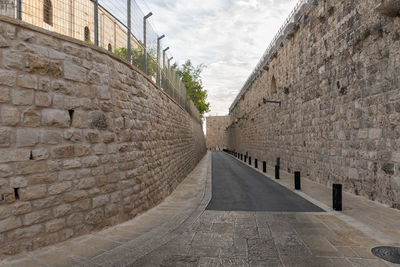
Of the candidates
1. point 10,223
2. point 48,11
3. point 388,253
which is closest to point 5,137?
point 10,223

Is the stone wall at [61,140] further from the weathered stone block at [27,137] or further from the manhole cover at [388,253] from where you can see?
the manhole cover at [388,253]

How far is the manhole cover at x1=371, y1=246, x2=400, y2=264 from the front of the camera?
3.49 m

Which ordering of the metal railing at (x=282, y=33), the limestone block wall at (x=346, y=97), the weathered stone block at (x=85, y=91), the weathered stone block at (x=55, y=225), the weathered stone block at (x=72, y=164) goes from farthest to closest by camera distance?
1. the metal railing at (x=282, y=33)
2. the limestone block wall at (x=346, y=97)
3. the weathered stone block at (x=85, y=91)
4. the weathered stone block at (x=72, y=164)
5. the weathered stone block at (x=55, y=225)

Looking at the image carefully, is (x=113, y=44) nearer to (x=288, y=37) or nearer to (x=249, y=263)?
(x=249, y=263)

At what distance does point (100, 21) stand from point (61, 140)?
3.07 meters

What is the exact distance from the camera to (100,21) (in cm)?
566

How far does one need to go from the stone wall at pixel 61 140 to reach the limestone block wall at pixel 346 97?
6.35m

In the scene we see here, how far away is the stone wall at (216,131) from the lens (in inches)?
2392

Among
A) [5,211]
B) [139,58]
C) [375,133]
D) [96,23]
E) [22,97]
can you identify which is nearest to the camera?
[5,211]

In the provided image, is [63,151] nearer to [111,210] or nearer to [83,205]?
[83,205]

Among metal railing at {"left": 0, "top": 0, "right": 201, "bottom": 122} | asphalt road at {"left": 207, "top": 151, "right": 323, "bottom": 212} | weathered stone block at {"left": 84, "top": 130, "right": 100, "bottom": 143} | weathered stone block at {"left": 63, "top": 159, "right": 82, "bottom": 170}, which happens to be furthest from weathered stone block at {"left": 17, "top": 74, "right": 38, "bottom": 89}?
asphalt road at {"left": 207, "top": 151, "right": 323, "bottom": 212}

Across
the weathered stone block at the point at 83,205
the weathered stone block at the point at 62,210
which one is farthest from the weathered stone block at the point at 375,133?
the weathered stone block at the point at 62,210

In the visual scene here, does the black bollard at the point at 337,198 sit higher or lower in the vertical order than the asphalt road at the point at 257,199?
higher

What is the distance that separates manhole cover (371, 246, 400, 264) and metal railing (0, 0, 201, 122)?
6.12m
